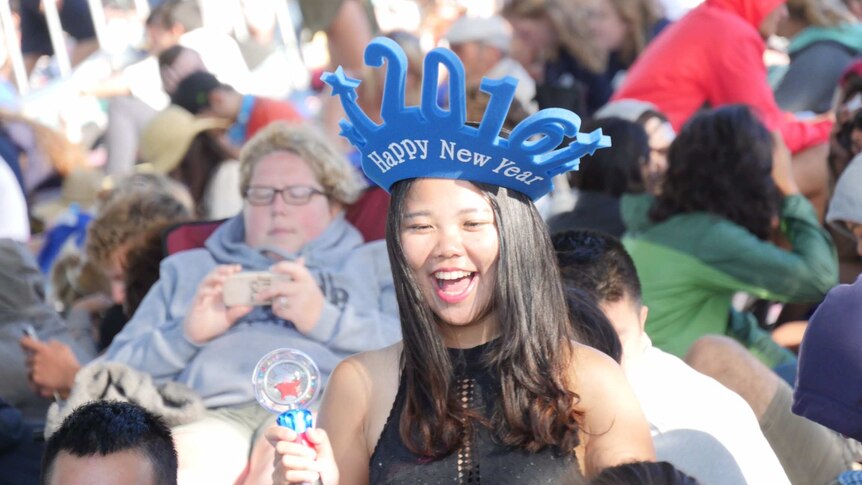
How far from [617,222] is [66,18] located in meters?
6.19

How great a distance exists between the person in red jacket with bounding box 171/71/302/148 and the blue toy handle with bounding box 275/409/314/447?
14.3 feet

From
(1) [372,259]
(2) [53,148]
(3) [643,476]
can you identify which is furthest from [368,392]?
(2) [53,148]

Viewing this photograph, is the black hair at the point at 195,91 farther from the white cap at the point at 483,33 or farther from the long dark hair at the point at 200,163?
the white cap at the point at 483,33

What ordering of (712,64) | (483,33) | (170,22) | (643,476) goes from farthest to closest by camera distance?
1. (170,22)
2. (483,33)
3. (712,64)
4. (643,476)

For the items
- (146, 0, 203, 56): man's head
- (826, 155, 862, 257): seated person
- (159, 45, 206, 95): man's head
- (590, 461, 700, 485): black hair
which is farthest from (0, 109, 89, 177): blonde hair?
(590, 461, 700, 485): black hair

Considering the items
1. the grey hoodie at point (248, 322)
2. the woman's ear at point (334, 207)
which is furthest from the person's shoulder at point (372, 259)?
the woman's ear at point (334, 207)

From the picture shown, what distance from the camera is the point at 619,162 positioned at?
18.0ft

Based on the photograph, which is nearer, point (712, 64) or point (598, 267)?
point (598, 267)

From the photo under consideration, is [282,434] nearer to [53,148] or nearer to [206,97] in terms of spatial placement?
[206,97]

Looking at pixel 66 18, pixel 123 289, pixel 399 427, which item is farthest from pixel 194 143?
pixel 399 427

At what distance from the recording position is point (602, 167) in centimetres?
549

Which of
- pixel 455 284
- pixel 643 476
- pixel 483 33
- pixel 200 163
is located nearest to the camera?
pixel 643 476

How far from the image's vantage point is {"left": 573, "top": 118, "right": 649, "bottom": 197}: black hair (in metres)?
5.48

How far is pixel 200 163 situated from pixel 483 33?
1.61m
